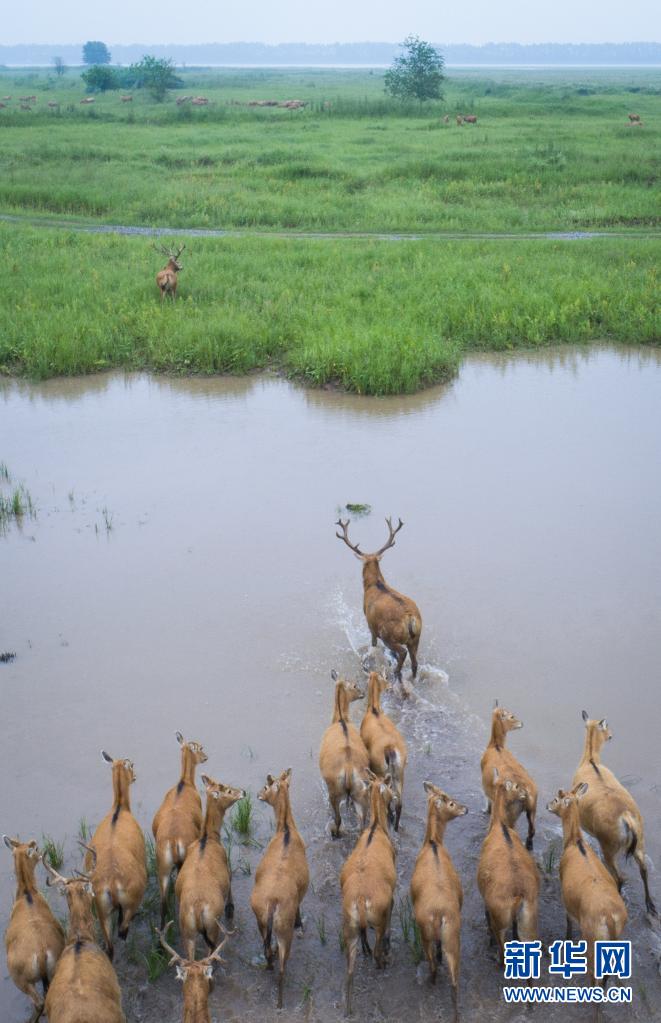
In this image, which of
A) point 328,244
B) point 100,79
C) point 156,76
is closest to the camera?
point 328,244

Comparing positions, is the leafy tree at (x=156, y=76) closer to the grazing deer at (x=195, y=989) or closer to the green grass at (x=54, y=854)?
the green grass at (x=54, y=854)

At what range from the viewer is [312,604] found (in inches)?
373

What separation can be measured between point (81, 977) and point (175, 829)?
1132mm

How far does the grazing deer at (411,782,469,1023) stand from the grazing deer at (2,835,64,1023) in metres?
1.82

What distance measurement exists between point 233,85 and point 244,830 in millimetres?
101518

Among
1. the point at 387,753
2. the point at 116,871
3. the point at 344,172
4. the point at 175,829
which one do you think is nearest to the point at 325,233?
the point at 344,172

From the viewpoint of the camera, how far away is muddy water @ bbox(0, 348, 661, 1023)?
6.32 meters

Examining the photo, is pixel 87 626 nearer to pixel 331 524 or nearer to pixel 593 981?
pixel 331 524

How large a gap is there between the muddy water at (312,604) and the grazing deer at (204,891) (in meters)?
0.34

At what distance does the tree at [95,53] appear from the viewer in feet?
634

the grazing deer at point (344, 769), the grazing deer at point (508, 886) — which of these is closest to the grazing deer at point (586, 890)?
the grazing deer at point (508, 886)

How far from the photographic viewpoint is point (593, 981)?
17.2ft

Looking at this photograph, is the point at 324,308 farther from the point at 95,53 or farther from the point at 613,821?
the point at 95,53

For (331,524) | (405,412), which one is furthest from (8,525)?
(405,412)
